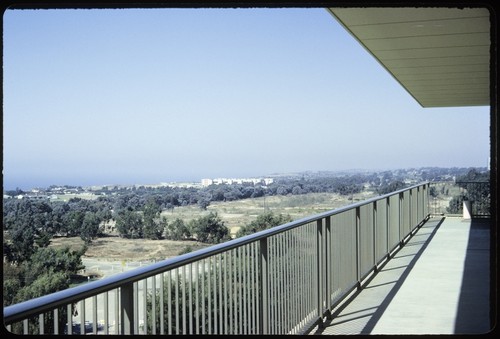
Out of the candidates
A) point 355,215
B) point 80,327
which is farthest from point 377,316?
point 80,327

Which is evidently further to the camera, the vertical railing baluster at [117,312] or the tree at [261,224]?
the tree at [261,224]

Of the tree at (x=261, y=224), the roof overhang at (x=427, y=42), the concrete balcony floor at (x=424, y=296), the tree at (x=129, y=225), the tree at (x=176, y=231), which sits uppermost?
the roof overhang at (x=427, y=42)

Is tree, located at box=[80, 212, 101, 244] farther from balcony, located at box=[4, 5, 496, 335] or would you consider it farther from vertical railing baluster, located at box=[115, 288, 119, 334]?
vertical railing baluster, located at box=[115, 288, 119, 334]

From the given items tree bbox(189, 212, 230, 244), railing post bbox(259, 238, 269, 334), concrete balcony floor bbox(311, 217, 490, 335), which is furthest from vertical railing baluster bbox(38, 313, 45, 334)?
tree bbox(189, 212, 230, 244)

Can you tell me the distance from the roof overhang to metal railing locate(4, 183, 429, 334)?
1681mm

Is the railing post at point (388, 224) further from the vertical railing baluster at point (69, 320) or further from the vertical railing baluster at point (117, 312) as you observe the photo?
the vertical railing baluster at point (69, 320)

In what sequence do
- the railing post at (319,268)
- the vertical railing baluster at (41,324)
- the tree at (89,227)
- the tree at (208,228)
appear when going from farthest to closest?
the tree at (208,228) < the tree at (89,227) < the railing post at (319,268) < the vertical railing baluster at (41,324)

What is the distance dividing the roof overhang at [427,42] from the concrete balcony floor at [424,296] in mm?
2487

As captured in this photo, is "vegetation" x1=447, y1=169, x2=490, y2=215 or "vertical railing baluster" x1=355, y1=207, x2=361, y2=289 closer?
"vertical railing baluster" x1=355, y1=207, x2=361, y2=289

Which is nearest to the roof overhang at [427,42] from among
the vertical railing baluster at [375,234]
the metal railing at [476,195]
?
the vertical railing baluster at [375,234]

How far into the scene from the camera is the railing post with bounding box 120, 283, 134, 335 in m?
2.09

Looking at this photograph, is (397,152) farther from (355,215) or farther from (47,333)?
(47,333)

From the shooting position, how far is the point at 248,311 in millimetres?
3328

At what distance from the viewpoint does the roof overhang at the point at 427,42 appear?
4.48m
